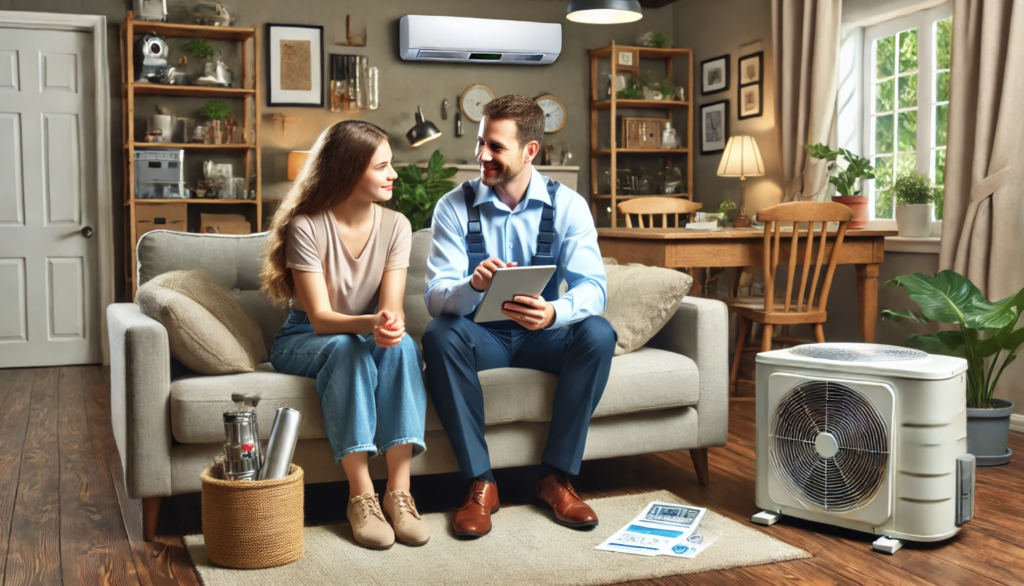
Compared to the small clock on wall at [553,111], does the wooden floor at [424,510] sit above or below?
below

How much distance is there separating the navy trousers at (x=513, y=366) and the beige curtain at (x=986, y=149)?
1.97 meters

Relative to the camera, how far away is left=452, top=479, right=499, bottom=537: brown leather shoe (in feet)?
7.52

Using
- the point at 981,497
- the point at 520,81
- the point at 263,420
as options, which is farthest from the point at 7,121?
the point at 981,497

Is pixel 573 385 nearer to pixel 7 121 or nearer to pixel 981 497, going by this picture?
pixel 981 497

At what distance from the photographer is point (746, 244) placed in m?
3.90

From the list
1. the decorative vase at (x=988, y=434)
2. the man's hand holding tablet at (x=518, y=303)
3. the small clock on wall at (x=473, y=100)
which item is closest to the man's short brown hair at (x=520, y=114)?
the man's hand holding tablet at (x=518, y=303)

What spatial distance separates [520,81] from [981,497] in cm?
446

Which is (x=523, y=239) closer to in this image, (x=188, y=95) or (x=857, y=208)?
(x=857, y=208)

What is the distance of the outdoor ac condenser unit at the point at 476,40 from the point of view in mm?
5969

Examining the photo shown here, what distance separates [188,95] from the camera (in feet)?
18.6

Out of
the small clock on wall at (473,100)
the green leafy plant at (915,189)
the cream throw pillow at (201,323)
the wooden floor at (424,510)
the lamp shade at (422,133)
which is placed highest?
the small clock on wall at (473,100)

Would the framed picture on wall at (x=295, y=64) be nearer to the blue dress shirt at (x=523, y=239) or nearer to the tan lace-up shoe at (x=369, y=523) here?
the blue dress shirt at (x=523, y=239)

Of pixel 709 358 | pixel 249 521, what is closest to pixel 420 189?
pixel 709 358

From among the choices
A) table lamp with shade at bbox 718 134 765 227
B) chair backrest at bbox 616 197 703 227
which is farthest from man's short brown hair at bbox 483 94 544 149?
table lamp with shade at bbox 718 134 765 227
